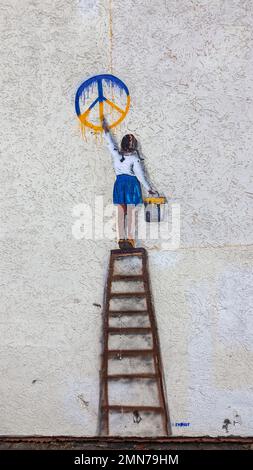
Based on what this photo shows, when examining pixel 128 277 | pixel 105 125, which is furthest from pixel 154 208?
pixel 105 125

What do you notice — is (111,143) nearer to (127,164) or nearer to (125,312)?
(127,164)

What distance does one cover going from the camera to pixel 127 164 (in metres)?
2.96

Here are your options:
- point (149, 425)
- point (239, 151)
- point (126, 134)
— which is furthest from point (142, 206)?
point (149, 425)

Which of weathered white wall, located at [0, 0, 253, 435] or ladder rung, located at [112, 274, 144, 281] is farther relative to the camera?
ladder rung, located at [112, 274, 144, 281]

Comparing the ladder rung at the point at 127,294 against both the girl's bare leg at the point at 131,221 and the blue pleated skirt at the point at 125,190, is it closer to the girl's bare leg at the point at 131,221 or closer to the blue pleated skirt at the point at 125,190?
the girl's bare leg at the point at 131,221

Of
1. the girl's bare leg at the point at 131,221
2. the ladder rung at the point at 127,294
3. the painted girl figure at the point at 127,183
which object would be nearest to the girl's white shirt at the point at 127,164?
the painted girl figure at the point at 127,183

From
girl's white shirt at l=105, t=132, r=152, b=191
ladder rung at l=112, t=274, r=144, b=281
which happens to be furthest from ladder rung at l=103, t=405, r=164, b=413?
girl's white shirt at l=105, t=132, r=152, b=191

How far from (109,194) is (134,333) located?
76 centimetres

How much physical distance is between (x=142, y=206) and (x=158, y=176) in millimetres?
183

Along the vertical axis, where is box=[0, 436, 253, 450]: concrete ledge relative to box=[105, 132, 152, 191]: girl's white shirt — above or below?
below

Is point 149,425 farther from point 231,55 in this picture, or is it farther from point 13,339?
point 231,55

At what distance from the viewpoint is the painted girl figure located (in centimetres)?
295

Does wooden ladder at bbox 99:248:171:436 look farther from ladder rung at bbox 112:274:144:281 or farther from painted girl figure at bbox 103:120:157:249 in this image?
painted girl figure at bbox 103:120:157:249

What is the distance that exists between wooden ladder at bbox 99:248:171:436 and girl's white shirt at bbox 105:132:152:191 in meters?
0.39
